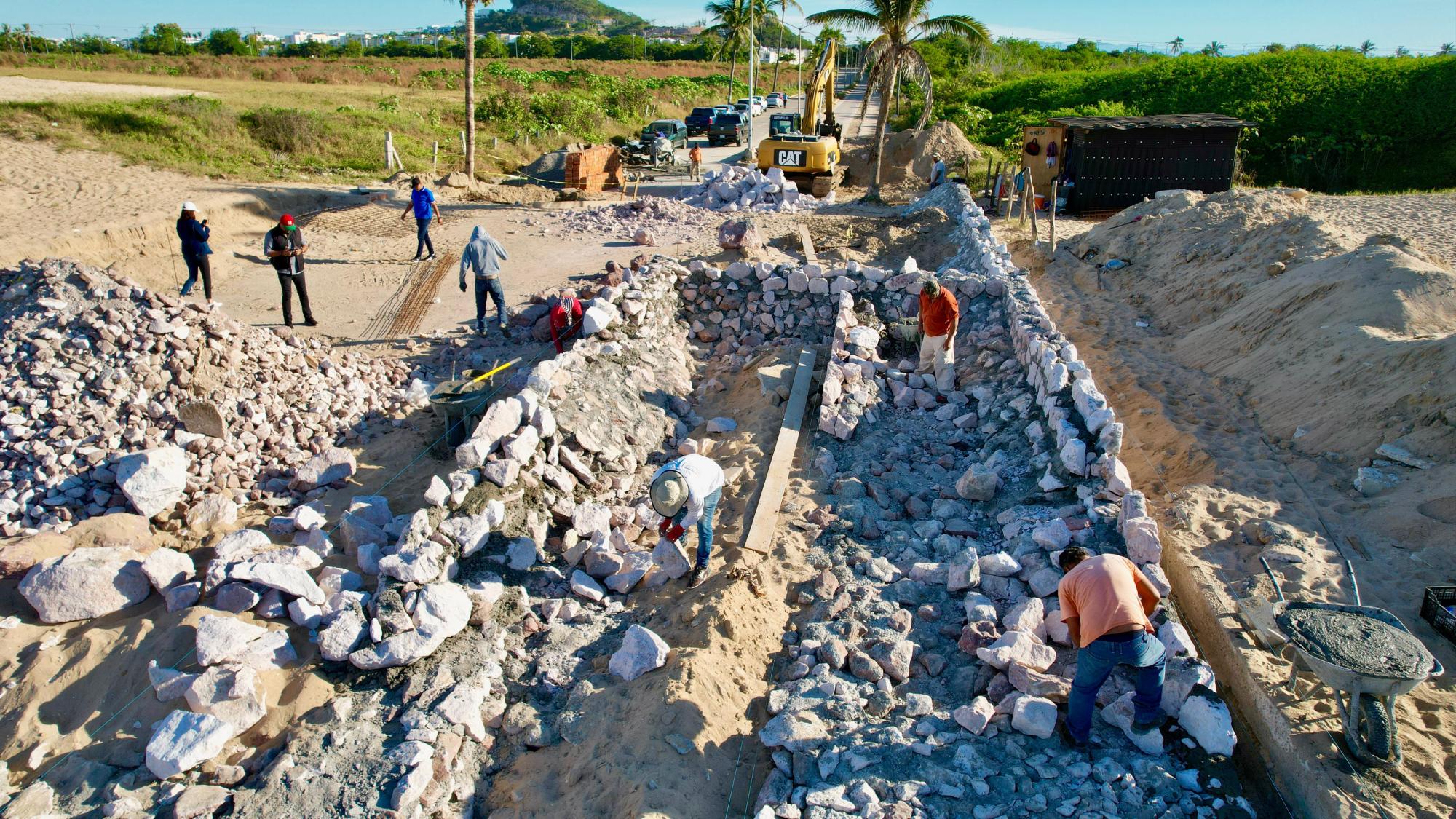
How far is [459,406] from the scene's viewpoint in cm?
709

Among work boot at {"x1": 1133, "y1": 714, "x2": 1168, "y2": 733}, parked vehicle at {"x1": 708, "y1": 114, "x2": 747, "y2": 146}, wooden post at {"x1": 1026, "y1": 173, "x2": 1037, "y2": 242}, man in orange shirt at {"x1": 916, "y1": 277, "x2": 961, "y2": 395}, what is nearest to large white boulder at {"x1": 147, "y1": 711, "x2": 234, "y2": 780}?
work boot at {"x1": 1133, "y1": 714, "x2": 1168, "y2": 733}

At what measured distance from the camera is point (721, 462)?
7168 millimetres

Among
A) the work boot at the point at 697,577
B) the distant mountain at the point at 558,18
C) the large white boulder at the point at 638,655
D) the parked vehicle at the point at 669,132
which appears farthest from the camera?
the distant mountain at the point at 558,18

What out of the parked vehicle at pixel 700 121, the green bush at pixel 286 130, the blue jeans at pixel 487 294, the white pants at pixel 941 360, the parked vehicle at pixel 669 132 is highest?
the parked vehicle at pixel 700 121

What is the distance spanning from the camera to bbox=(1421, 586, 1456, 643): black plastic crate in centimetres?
471

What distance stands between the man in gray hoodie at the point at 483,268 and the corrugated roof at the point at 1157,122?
13354mm

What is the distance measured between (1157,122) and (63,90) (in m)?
28.8

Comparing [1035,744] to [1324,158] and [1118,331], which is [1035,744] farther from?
[1324,158]

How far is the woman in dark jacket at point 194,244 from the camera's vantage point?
368 inches

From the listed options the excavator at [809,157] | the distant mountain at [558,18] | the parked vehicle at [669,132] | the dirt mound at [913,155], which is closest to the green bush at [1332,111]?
the dirt mound at [913,155]

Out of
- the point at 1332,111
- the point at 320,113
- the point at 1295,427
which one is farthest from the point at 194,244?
the point at 1332,111

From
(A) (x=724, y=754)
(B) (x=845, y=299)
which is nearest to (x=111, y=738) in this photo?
(A) (x=724, y=754)

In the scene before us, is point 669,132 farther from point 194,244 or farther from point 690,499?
point 690,499

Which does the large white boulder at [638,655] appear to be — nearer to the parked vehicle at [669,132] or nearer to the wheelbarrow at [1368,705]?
the wheelbarrow at [1368,705]
